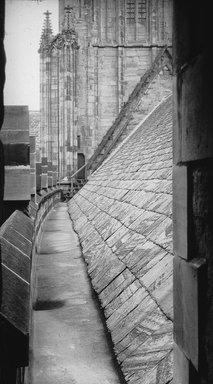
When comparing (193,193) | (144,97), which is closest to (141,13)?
(144,97)

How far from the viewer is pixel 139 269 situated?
371 centimetres

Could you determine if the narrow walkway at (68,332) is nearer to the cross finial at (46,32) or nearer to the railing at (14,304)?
the railing at (14,304)

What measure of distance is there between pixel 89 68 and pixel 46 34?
133 inches

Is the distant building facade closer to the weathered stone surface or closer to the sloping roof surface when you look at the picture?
the sloping roof surface

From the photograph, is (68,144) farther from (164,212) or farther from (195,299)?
(195,299)

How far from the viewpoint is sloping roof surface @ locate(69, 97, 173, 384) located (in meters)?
2.64

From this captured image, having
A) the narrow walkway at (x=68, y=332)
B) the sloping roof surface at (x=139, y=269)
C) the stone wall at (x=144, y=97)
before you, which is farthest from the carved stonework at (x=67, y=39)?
the narrow walkway at (x=68, y=332)

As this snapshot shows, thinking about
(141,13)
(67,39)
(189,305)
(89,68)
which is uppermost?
(141,13)

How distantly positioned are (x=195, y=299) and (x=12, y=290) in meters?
1.07

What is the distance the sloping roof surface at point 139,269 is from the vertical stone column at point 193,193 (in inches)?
26.6

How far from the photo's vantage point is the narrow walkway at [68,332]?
3.27 m

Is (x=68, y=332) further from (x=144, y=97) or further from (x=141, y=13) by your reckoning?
(x=141, y=13)

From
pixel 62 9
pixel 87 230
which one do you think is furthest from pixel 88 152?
pixel 87 230

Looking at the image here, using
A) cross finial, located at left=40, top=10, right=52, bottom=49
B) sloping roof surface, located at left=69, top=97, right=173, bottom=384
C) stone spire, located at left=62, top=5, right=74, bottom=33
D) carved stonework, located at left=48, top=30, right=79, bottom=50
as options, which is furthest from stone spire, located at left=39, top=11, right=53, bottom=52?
sloping roof surface, located at left=69, top=97, right=173, bottom=384
